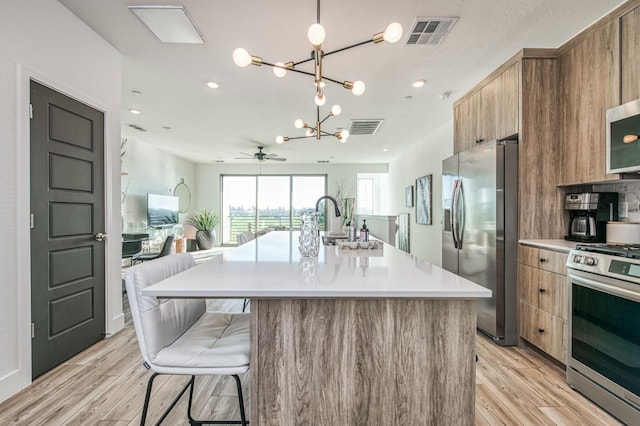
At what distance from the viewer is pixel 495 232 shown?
2732 mm

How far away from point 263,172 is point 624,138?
Answer: 8.42 metres

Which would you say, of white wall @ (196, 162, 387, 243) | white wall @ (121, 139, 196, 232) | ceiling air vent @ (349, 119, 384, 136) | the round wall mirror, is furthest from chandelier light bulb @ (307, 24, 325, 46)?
white wall @ (196, 162, 387, 243)

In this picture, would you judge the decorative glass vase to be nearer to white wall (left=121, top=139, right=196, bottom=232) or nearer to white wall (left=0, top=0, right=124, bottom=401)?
white wall (left=0, top=0, right=124, bottom=401)

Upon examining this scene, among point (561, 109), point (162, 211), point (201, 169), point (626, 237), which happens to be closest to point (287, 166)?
point (201, 169)

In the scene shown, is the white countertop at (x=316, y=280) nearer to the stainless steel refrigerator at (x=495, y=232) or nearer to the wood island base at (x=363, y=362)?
the wood island base at (x=363, y=362)

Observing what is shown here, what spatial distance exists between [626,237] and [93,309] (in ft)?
13.8

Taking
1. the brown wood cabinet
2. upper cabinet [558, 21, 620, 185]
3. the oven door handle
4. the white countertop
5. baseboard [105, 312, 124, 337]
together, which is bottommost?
baseboard [105, 312, 124, 337]

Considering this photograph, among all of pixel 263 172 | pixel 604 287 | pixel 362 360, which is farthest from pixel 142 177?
pixel 604 287

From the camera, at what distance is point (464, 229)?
3.20 m

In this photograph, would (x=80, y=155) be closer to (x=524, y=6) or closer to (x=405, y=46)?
(x=405, y=46)

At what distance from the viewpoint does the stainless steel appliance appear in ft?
5.33

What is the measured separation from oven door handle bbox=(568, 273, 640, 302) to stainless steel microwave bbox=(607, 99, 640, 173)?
0.79 meters

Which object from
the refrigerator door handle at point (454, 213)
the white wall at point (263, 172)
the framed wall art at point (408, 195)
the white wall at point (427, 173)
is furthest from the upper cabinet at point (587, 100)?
the white wall at point (263, 172)

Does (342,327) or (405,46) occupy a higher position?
(405,46)
